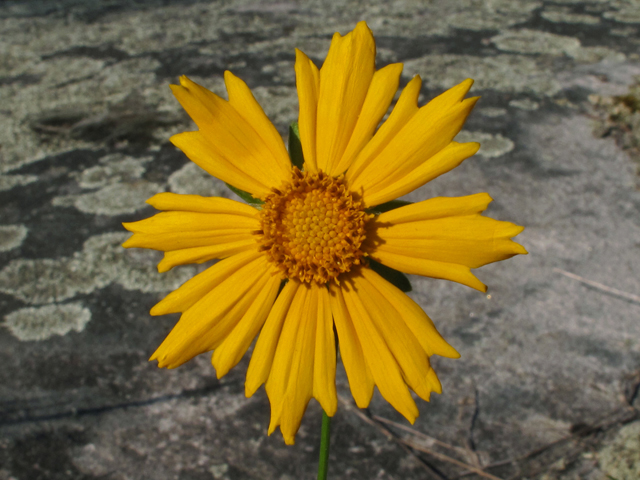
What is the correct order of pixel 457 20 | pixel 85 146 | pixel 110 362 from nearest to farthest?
pixel 110 362, pixel 85 146, pixel 457 20

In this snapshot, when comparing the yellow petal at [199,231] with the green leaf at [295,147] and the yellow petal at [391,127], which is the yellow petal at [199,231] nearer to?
the green leaf at [295,147]

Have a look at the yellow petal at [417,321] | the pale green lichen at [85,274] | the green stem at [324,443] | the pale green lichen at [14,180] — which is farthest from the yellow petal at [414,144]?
the pale green lichen at [14,180]

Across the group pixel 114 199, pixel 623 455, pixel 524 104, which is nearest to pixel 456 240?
pixel 623 455

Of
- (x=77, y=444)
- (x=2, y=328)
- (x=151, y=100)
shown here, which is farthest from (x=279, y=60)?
(x=77, y=444)

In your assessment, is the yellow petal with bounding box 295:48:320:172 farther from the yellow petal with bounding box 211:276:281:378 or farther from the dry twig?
the dry twig

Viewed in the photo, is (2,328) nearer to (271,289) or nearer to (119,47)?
(271,289)

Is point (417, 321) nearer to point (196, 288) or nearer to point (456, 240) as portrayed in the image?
point (456, 240)

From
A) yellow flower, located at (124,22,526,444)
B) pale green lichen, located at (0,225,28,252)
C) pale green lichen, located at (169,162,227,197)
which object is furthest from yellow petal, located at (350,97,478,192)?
pale green lichen, located at (0,225,28,252)
